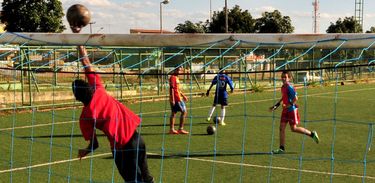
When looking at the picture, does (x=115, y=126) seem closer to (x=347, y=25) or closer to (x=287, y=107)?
(x=287, y=107)

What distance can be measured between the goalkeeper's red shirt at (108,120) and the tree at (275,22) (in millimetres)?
38857

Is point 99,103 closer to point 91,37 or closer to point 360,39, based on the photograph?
point 91,37

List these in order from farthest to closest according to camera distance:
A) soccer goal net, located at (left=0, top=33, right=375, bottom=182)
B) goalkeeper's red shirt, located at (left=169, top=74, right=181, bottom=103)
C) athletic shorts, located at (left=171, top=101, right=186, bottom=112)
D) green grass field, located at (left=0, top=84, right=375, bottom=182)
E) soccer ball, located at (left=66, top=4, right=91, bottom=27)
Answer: athletic shorts, located at (left=171, top=101, right=186, bottom=112)
goalkeeper's red shirt, located at (left=169, top=74, right=181, bottom=103)
green grass field, located at (left=0, top=84, right=375, bottom=182)
soccer goal net, located at (left=0, top=33, right=375, bottom=182)
soccer ball, located at (left=66, top=4, right=91, bottom=27)

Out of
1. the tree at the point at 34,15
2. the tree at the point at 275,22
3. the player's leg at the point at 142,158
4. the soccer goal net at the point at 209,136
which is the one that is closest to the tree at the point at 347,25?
the tree at the point at 275,22

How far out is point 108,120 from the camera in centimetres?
573

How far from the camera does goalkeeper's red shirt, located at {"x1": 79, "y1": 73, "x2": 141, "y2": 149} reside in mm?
5727

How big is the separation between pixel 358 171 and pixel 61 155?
17.4 feet

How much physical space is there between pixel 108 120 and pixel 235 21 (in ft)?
139

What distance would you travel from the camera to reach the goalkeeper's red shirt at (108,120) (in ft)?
18.8

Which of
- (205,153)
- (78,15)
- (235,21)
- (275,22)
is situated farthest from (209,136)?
(235,21)

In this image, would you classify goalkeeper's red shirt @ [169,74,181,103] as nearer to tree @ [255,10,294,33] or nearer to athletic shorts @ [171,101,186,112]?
athletic shorts @ [171,101,186,112]

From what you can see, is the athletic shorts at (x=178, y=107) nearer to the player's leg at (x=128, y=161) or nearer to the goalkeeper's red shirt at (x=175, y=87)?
the goalkeeper's red shirt at (x=175, y=87)

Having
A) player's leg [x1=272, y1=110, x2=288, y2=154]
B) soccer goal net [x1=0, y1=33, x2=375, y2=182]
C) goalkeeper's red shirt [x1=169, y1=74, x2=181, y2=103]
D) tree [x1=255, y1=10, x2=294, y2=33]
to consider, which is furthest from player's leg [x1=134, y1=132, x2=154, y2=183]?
tree [x1=255, y1=10, x2=294, y2=33]

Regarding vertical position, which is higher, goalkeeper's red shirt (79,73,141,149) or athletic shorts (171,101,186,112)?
goalkeeper's red shirt (79,73,141,149)
